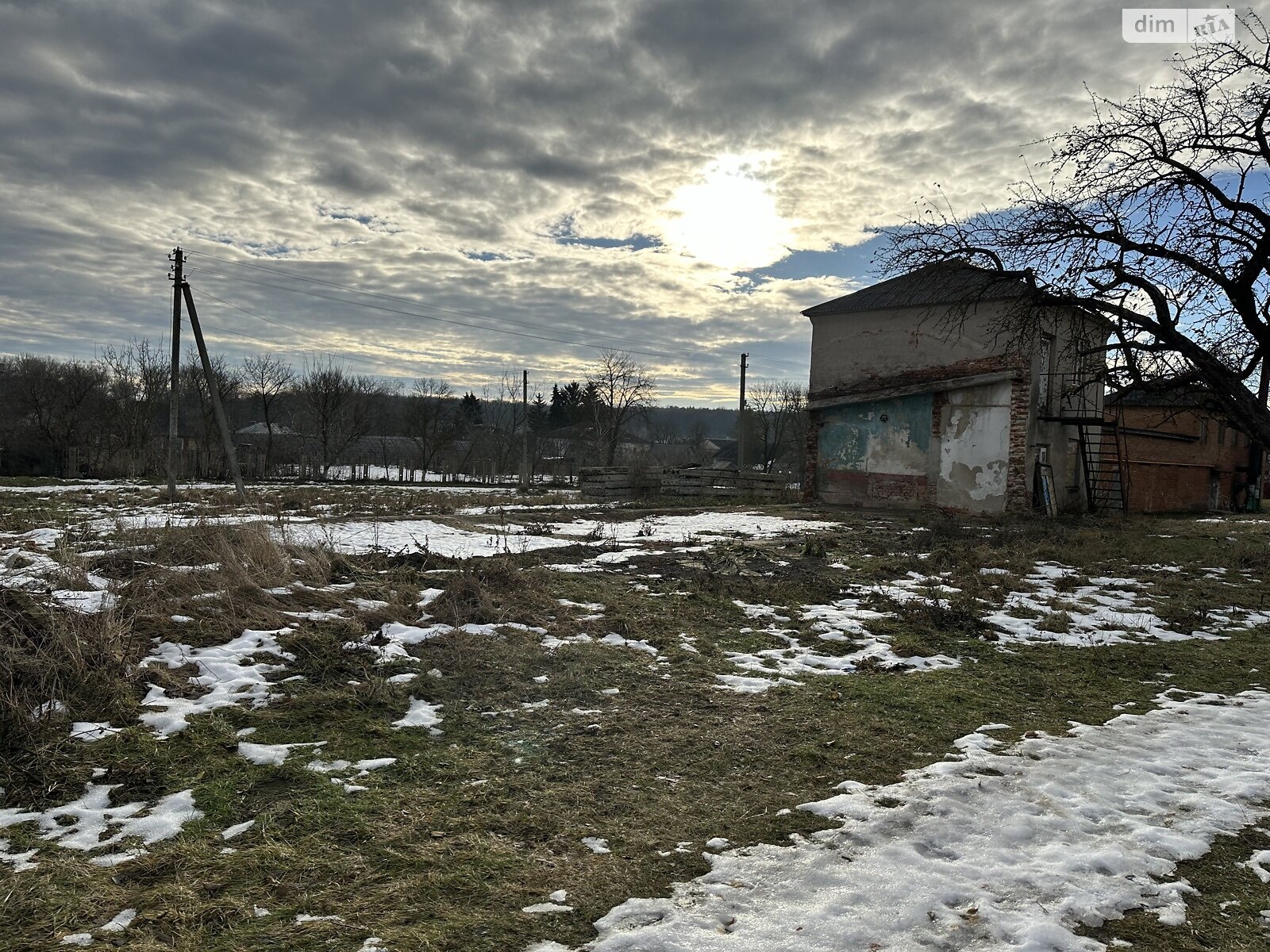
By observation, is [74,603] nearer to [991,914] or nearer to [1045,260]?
[991,914]

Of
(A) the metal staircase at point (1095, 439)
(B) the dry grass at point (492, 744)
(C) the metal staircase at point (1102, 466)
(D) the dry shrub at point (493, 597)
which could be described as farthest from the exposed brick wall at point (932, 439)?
(D) the dry shrub at point (493, 597)

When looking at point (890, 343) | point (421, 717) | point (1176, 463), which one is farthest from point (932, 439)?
point (421, 717)

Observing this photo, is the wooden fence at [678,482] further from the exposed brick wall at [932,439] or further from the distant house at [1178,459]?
the distant house at [1178,459]

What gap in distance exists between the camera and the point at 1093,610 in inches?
333

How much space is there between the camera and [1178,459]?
1085 inches

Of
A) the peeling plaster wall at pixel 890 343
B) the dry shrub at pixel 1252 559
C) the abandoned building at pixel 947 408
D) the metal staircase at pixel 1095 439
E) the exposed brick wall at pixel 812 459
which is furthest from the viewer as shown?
the exposed brick wall at pixel 812 459

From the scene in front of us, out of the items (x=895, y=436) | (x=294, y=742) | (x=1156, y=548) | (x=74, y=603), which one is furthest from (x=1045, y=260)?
(x=74, y=603)

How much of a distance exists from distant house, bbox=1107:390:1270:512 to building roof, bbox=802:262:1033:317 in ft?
21.5

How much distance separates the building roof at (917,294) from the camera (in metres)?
18.3

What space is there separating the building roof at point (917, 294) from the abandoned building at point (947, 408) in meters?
0.05

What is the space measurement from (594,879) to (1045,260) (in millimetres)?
12390

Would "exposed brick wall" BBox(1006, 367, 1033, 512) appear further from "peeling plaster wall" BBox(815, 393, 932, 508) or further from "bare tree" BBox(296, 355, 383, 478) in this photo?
"bare tree" BBox(296, 355, 383, 478)

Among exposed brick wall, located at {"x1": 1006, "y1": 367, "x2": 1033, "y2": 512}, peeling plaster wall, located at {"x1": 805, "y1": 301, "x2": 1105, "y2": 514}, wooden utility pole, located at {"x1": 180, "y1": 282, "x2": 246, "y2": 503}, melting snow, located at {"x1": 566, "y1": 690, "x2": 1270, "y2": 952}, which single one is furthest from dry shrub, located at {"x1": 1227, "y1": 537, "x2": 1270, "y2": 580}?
wooden utility pole, located at {"x1": 180, "y1": 282, "x2": 246, "y2": 503}

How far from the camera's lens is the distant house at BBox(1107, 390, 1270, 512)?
25453 millimetres
